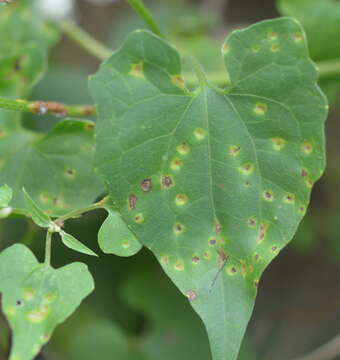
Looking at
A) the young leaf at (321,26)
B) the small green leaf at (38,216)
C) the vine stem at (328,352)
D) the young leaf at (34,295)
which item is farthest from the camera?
the vine stem at (328,352)

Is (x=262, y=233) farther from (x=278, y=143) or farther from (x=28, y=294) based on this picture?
(x=28, y=294)

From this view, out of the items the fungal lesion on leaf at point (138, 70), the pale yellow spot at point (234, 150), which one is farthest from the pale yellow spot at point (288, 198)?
the fungal lesion on leaf at point (138, 70)

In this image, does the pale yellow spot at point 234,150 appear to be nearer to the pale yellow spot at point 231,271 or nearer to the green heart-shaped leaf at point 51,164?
the pale yellow spot at point 231,271

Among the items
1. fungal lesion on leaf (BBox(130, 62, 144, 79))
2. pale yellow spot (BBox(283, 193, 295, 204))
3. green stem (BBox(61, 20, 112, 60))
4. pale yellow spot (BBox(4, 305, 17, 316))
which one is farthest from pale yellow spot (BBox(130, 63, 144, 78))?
green stem (BBox(61, 20, 112, 60))

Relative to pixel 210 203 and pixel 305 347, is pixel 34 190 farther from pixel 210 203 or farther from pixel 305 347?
pixel 305 347

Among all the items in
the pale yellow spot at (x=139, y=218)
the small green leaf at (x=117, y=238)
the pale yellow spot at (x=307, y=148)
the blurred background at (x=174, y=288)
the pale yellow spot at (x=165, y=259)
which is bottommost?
the blurred background at (x=174, y=288)

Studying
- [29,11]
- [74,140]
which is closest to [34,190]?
[74,140]

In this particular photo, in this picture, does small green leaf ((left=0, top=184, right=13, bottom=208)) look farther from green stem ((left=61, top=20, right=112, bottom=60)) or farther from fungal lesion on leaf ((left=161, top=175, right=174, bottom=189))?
green stem ((left=61, top=20, right=112, bottom=60))
